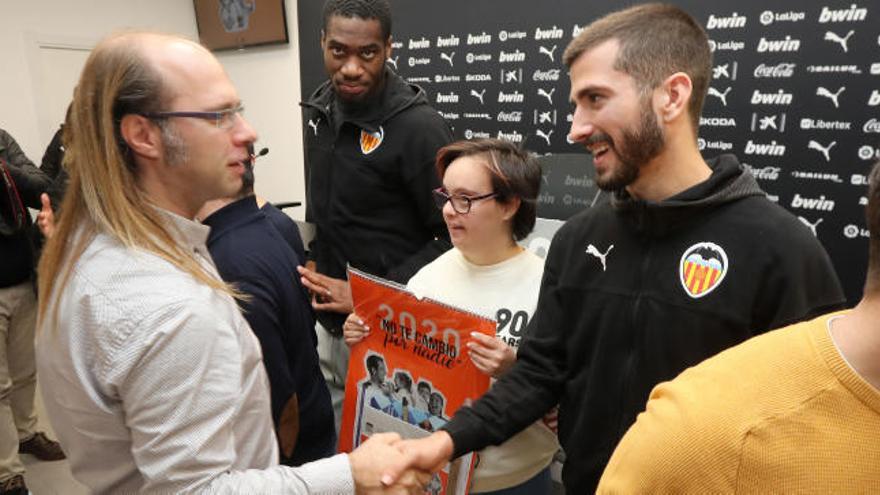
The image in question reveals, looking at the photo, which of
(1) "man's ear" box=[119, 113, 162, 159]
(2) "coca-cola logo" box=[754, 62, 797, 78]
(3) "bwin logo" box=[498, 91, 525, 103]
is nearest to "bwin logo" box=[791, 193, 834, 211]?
(2) "coca-cola logo" box=[754, 62, 797, 78]

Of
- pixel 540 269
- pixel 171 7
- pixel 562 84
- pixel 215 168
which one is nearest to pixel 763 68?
pixel 562 84

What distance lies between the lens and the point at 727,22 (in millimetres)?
2791

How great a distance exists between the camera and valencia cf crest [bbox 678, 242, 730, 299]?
1060 millimetres

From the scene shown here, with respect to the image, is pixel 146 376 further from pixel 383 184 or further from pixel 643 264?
pixel 383 184

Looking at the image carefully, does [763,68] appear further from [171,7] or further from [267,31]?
[171,7]

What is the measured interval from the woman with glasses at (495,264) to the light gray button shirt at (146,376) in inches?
27.1

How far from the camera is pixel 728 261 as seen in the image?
1053mm

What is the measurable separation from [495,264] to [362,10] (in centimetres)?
107

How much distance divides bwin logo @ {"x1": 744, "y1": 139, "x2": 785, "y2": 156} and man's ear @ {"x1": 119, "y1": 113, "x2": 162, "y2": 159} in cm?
A: 280

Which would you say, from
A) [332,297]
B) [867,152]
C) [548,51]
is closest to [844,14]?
[867,152]

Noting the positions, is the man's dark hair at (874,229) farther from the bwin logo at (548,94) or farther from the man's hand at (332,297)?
the bwin logo at (548,94)

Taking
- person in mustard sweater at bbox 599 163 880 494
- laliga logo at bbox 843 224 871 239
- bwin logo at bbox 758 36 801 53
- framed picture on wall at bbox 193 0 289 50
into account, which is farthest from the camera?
framed picture on wall at bbox 193 0 289 50

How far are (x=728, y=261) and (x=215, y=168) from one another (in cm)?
102

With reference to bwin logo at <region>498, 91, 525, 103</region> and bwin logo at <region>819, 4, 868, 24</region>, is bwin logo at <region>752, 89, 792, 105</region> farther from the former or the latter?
bwin logo at <region>498, 91, 525, 103</region>
